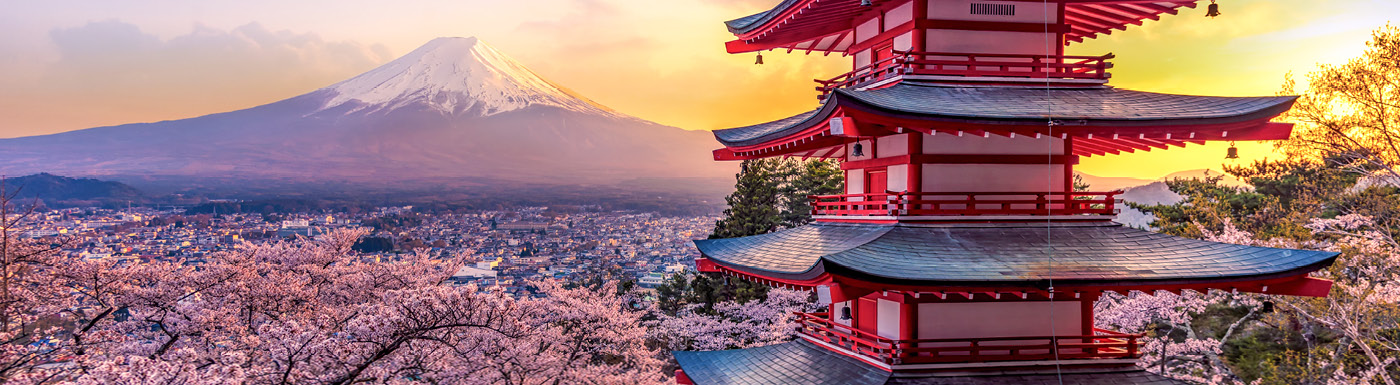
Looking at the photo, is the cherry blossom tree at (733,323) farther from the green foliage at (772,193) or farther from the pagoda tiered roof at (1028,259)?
the pagoda tiered roof at (1028,259)

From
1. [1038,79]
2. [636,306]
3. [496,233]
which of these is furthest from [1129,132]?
[496,233]

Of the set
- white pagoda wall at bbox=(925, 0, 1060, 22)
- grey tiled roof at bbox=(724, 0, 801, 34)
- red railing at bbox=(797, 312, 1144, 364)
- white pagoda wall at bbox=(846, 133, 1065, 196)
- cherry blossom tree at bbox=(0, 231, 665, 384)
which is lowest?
cherry blossom tree at bbox=(0, 231, 665, 384)

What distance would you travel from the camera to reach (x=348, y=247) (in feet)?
71.5

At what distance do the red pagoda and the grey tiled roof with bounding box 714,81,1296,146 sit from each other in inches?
1.4

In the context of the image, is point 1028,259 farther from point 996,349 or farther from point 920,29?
point 920,29

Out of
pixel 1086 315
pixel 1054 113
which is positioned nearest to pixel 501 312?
pixel 1086 315

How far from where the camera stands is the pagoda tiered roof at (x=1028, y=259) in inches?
314

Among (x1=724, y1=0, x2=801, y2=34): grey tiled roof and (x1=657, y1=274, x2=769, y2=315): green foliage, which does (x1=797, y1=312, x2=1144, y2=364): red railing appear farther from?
(x1=657, y1=274, x2=769, y2=315): green foliage

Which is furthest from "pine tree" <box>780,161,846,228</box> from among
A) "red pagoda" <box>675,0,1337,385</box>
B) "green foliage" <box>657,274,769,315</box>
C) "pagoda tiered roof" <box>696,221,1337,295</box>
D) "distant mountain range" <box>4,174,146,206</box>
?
"distant mountain range" <box>4,174,146,206</box>

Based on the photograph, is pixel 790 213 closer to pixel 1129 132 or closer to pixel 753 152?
pixel 753 152

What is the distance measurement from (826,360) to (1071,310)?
2.97 m

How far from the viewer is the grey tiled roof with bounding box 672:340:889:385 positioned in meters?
9.45

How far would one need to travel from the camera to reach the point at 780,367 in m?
10.5

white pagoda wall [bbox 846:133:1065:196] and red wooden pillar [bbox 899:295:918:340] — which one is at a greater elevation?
white pagoda wall [bbox 846:133:1065:196]
